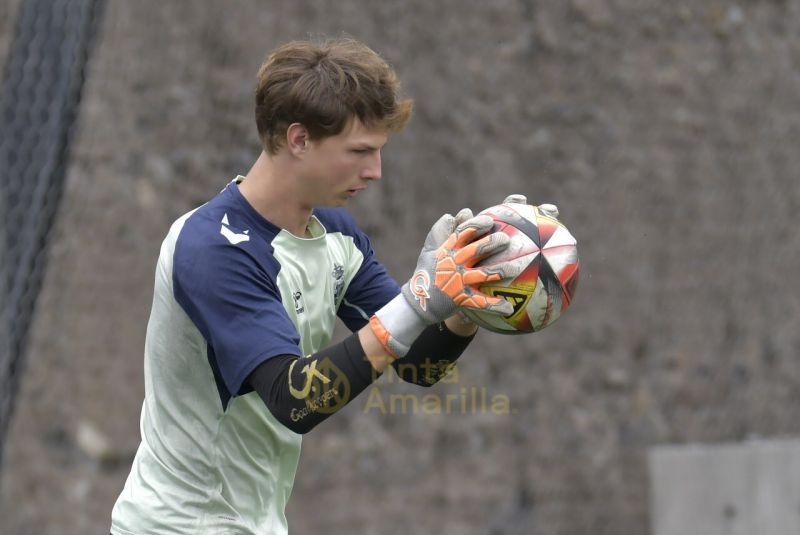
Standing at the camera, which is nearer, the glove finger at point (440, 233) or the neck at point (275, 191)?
the glove finger at point (440, 233)

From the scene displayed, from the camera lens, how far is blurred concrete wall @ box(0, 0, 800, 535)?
216 inches

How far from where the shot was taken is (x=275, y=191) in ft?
10.3

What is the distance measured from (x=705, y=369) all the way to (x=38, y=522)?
398 centimetres

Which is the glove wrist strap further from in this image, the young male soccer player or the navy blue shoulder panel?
the navy blue shoulder panel

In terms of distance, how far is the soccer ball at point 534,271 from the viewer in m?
3.04

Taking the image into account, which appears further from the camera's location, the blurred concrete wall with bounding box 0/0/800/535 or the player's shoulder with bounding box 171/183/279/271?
the blurred concrete wall with bounding box 0/0/800/535

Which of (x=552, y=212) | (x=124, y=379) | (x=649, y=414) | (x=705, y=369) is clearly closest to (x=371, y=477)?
(x=124, y=379)

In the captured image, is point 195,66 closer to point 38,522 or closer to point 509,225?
point 38,522

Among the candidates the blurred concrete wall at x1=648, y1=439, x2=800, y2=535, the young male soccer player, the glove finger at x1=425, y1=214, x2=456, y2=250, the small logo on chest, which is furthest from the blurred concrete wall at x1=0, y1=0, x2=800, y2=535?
the glove finger at x1=425, y1=214, x2=456, y2=250

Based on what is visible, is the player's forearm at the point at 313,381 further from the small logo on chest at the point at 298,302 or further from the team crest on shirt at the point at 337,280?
the team crest on shirt at the point at 337,280

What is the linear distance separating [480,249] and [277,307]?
0.51 m

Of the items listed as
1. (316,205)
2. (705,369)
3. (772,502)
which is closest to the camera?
(316,205)

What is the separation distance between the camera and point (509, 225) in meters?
Result: 3.12

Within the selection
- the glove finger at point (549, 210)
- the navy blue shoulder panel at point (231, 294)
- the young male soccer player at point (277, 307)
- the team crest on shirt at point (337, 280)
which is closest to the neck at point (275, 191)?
the young male soccer player at point (277, 307)
